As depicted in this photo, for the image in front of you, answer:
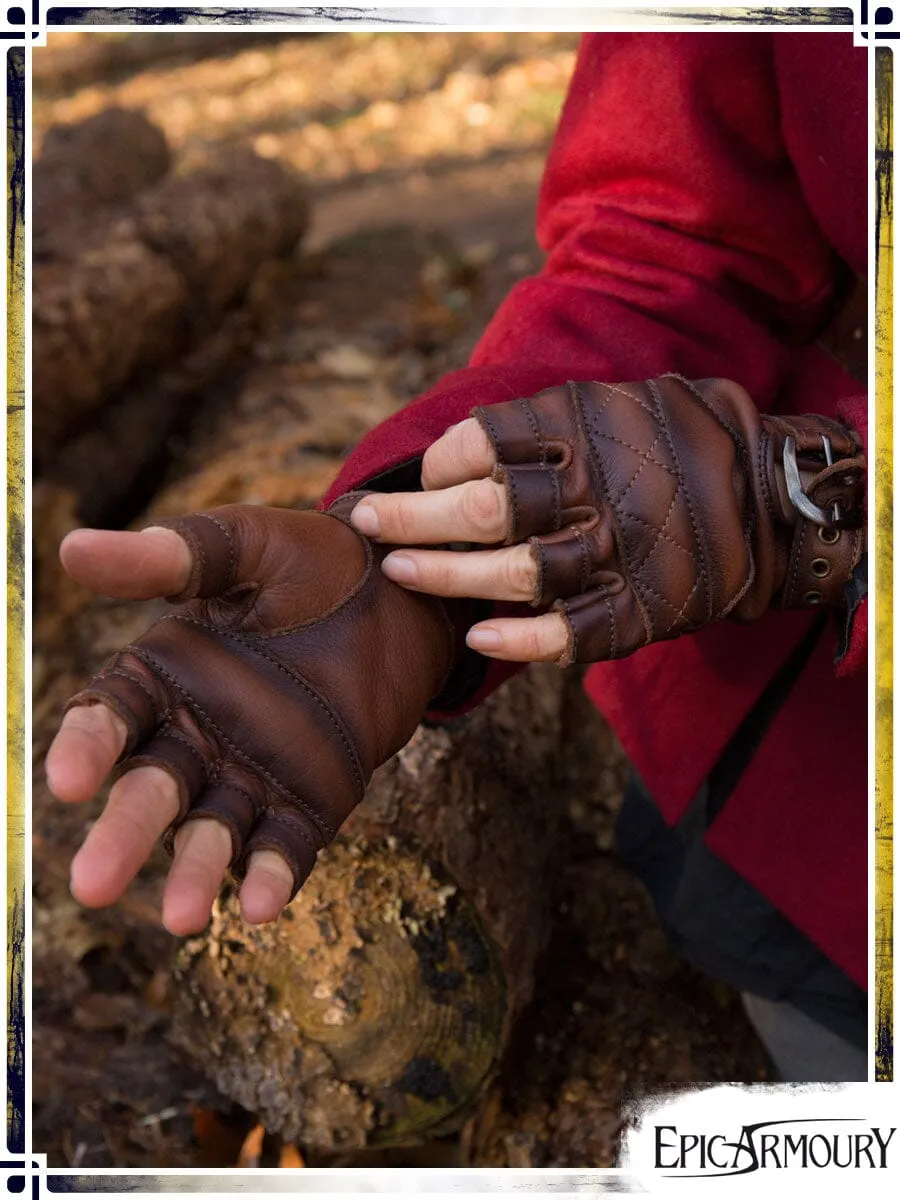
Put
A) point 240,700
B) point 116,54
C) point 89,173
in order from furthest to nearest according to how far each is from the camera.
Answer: point 116,54 < point 89,173 < point 240,700

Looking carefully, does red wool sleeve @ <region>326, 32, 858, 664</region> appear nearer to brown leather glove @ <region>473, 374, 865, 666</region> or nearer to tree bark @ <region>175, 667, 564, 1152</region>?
brown leather glove @ <region>473, 374, 865, 666</region>

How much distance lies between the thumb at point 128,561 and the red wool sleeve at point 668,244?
0.34m

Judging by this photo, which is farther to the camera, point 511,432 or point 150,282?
point 150,282

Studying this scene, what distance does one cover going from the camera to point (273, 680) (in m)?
1.12

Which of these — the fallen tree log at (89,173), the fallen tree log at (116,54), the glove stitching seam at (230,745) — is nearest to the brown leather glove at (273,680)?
the glove stitching seam at (230,745)

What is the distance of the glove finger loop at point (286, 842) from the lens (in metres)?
1.04

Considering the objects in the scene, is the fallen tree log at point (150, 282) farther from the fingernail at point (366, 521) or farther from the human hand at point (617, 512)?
the human hand at point (617, 512)

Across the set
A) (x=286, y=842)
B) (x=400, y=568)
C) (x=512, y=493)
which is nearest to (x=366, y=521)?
(x=400, y=568)

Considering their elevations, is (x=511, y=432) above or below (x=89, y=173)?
below

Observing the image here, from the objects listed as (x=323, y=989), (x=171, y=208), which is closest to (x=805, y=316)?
(x=323, y=989)

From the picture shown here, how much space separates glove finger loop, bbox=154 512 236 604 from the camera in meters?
1.05

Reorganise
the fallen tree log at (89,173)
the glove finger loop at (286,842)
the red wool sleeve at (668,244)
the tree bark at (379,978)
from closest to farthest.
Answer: the glove finger loop at (286,842) → the red wool sleeve at (668,244) → the tree bark at (379,978) → the fallen tree log at (89,173)
